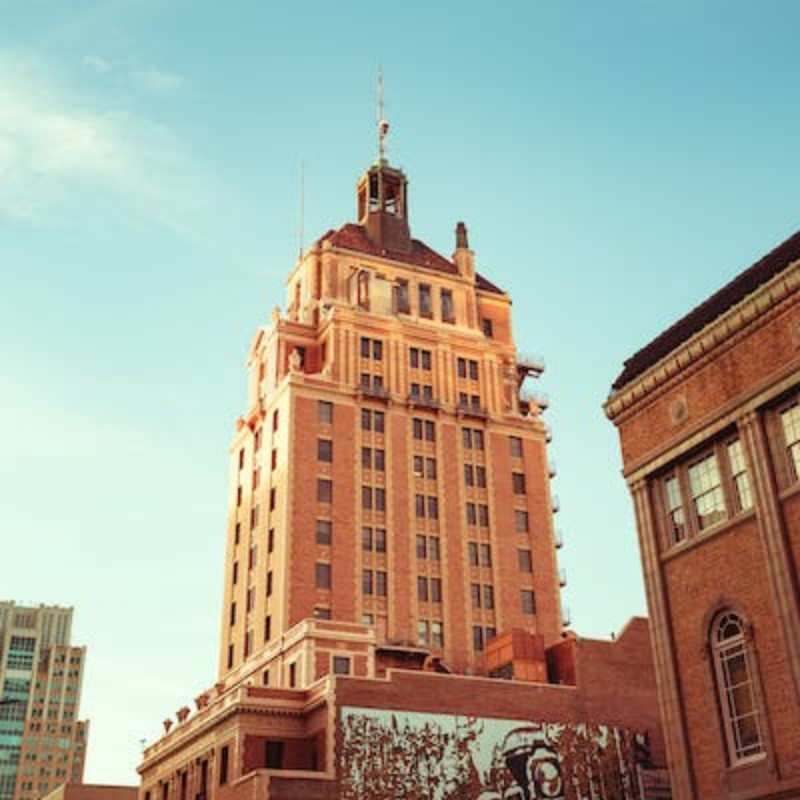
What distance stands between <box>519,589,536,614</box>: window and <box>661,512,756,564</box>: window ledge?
165 feet

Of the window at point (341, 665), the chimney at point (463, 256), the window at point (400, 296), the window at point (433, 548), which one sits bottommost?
the window at point (341, 665)

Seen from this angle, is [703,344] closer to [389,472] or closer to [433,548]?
[433,548]

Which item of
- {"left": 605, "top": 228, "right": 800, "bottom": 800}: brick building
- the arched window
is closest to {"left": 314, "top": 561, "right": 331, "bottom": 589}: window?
{"left": 605, "top": 228, "right": 800, "bottom": 800}: brick building

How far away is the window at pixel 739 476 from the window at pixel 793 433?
1.35 meters

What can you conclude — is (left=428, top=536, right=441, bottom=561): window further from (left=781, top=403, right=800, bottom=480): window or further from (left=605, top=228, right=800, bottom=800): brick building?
(left=781, top=403, right=800, bottom=480): window

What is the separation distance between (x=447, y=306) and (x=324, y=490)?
74.4 feet

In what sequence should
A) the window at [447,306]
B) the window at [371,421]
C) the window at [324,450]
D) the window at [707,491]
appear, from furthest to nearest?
the window at [447,306], the window at [371,421], the window at [324,450], the window at [707,491]

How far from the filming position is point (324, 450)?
80.5 meters

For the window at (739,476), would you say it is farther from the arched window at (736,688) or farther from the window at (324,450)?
the window at (324,450)

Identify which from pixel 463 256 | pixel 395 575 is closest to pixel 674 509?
pixel 395 575

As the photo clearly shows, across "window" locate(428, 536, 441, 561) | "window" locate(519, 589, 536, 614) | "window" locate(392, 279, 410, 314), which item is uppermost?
"window" locate(392, 279, 410, 314)

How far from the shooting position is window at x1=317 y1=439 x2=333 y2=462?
80125 mm

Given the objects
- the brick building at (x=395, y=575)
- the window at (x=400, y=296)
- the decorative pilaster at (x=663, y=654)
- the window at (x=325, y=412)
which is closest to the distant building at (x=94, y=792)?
the brick building at (x=395, y=575)

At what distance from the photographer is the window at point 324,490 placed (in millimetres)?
78500
